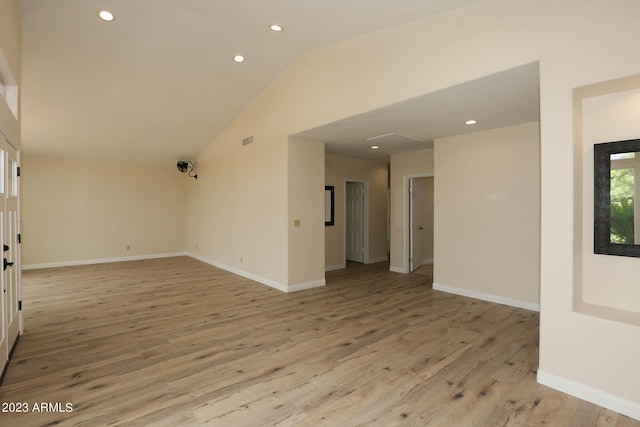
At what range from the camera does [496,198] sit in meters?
4.61

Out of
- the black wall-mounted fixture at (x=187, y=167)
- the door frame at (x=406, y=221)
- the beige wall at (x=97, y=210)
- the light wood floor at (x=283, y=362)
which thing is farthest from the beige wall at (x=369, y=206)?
the beige wall at (x=97, y=210)

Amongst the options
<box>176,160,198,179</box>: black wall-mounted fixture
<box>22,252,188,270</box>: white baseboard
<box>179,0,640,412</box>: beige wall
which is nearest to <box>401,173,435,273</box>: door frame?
<box>179,0,640,412</box>: beige wall

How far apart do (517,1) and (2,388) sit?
16.7ft

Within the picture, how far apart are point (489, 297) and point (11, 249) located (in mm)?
5828

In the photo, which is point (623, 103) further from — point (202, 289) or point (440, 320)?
point (202, 289)

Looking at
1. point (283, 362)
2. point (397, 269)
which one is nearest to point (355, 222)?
point (397, 269)

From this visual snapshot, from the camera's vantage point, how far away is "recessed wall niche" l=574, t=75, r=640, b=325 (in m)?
2.36

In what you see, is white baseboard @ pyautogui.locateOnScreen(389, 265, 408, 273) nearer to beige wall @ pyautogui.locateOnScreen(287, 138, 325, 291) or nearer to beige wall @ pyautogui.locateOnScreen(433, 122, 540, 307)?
beige wall @ pyautogui.locateOnScreen(433, 122, 540, 307)

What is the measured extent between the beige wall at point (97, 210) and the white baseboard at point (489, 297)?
7505 mm

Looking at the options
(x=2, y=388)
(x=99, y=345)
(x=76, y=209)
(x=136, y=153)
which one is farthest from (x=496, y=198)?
(x=76, y=209)

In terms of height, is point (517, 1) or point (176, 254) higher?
point (517, 1)

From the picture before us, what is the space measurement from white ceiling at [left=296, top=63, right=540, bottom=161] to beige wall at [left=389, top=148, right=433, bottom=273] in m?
0.57

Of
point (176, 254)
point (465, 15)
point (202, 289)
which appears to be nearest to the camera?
point (465, 15)

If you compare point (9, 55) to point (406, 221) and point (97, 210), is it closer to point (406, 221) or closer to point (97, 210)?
point (406, 221)
